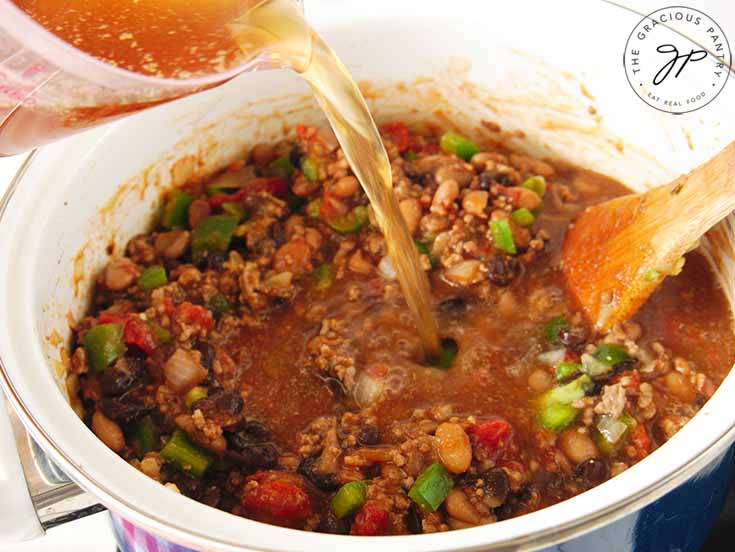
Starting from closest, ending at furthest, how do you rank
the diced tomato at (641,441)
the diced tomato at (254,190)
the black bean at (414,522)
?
the black bean at (414,522), the diced tomato at (641,441), the diced tomato at (254,190)

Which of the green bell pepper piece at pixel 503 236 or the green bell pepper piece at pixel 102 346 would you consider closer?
the green bell pepper piece at pixel 102 346

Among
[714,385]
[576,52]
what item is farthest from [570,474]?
[576,52]

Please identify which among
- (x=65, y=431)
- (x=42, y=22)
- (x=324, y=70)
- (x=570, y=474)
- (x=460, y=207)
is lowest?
(x=570, y=474)

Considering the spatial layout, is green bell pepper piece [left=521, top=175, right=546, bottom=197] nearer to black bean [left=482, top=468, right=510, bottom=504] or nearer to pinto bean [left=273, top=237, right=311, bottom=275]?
pinto bean [left=273, top=237, right=311, bottom=275]

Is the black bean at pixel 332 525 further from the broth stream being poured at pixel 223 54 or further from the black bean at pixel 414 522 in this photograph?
the broth stream being poured at pixel 223 54

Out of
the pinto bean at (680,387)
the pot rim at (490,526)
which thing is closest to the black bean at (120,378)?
the pot rim at (490,526)

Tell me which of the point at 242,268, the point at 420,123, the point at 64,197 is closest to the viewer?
the point at 64,197

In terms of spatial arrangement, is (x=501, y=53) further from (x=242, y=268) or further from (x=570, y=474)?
(x=570, y=474)
